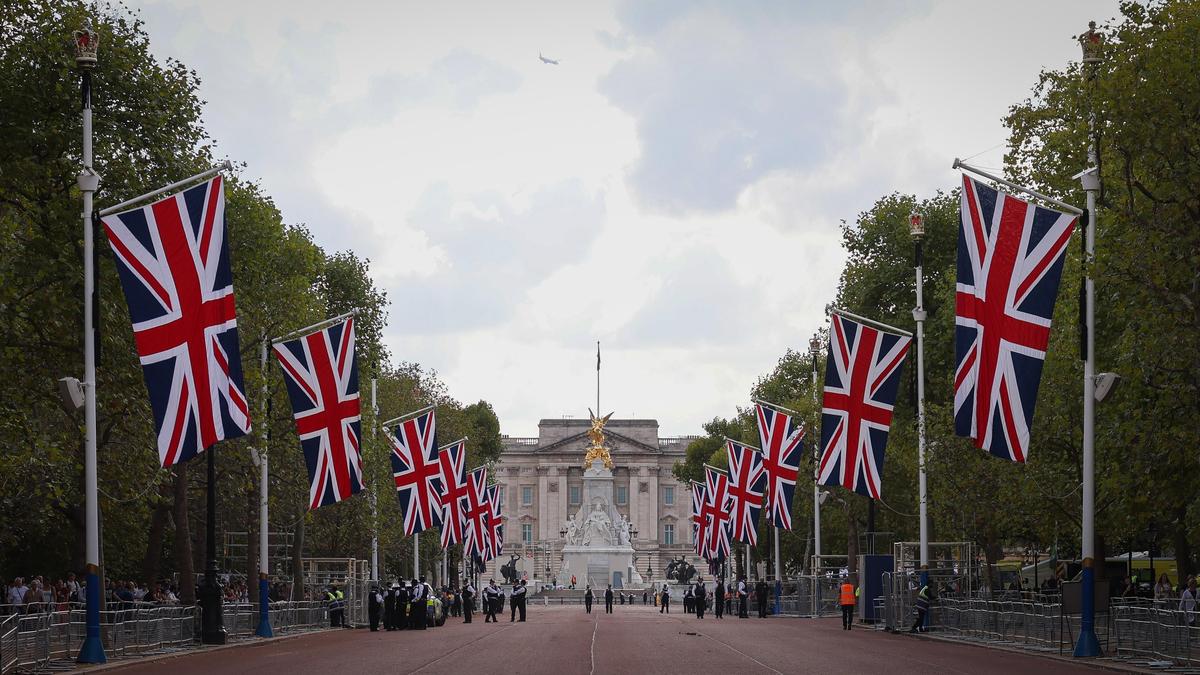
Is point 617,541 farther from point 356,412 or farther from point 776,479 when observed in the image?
point 356,412

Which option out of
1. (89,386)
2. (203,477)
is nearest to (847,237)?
(203,477)

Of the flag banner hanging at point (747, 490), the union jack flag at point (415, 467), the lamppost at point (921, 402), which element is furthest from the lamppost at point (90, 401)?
the flag banner hanging at point (747, 490)

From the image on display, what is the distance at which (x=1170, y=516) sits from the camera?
40.8 m

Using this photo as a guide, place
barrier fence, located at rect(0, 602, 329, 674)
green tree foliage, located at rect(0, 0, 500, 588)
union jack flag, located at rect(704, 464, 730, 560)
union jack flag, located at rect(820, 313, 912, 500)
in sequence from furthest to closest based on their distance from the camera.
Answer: union jack flag, located at rect(704, 464, 730, 560)
union jack flag, located at rect(820, 313, 912, 500)
green tree foliage, located at rect(0, 0, 500, 588)
barrier fence, located at rect(0, 602, 329, 674)

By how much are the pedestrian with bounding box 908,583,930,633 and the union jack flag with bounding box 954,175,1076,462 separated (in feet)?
51.7

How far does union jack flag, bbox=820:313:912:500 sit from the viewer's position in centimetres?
3866

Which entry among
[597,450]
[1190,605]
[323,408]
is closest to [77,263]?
[323,408]

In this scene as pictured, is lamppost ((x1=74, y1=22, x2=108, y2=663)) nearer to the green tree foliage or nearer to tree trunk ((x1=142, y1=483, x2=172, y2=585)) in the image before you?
the green tree foliage

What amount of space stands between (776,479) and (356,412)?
18991 millimetres

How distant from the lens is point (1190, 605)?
3325cm

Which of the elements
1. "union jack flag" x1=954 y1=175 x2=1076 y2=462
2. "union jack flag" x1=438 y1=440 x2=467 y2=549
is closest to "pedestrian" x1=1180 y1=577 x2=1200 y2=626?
"union jack flag" x1=954 y1=175 x2=1076 y2=462

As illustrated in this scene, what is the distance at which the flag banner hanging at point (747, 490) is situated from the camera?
5941 centimetres

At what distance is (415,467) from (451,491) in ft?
22.1

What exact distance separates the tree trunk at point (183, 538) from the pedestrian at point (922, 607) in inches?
740
